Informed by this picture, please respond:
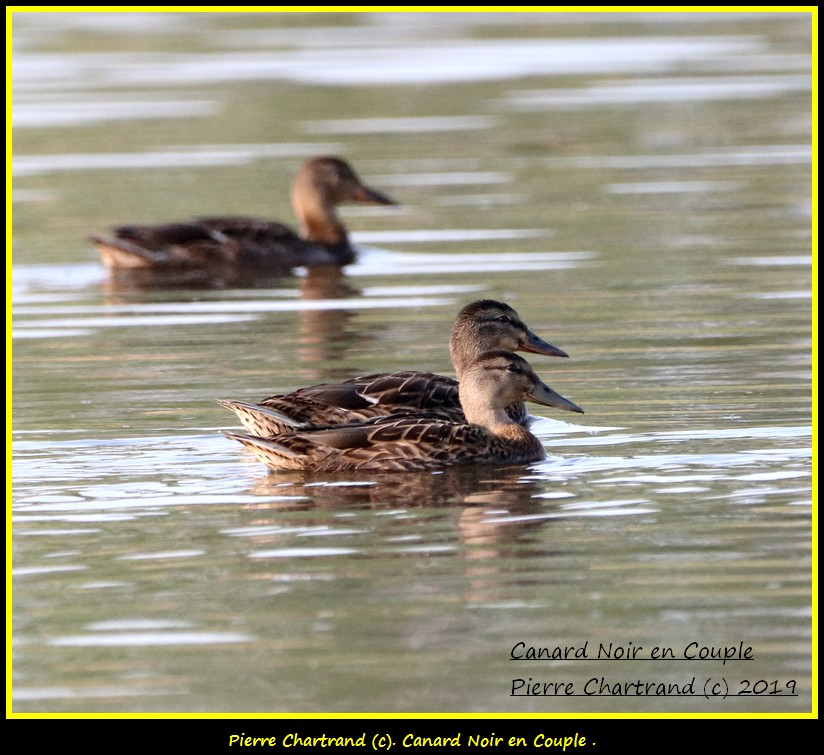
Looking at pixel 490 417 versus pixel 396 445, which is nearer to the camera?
pixel 396 445

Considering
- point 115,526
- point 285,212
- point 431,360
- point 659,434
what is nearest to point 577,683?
point 115,526

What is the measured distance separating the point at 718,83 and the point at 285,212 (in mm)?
7740

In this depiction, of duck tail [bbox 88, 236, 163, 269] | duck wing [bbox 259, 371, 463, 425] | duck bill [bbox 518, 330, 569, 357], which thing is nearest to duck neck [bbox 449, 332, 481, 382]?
duck wing [bbox 259, 371, 463, 425]

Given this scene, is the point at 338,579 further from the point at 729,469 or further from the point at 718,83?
the point at 718,83

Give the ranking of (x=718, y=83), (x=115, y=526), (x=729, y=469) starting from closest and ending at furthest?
(x=115, y=526), (x=729, y=469), (x=718, y=83)

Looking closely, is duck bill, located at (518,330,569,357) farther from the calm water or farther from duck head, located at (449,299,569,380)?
the calm water

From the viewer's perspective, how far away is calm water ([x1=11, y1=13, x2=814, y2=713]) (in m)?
7.10

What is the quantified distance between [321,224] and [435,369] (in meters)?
5.66

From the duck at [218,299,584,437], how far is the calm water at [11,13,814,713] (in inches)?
11.5

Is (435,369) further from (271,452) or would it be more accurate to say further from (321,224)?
(321,224)

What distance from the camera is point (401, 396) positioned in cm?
1044

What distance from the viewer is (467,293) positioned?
1473 cm

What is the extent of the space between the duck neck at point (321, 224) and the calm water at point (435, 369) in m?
0.51

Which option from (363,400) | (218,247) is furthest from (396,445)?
(218,247)
